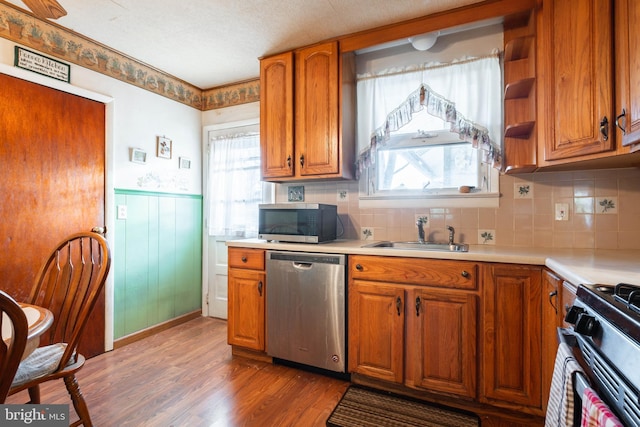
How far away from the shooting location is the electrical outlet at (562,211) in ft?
6.72

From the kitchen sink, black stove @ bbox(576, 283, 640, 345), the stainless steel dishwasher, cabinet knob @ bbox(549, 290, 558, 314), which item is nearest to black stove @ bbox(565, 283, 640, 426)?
black stove @ bbox(576, 283, 640, 345)

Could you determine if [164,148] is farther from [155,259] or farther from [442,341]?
[442,341]

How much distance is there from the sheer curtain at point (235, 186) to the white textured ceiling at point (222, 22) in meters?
0.81

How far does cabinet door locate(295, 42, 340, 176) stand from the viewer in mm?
2396

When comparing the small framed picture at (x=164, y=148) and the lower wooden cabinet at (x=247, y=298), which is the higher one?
the small framed picture at (x=164, y=148)

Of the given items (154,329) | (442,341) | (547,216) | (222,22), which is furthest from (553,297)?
(154,329)

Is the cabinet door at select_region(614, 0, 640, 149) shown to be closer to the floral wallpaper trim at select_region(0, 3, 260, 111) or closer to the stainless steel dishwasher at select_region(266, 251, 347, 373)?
the stainless steel dishwasher at select_region(266, 251, 347, 373)

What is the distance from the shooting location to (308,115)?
248 centimetres

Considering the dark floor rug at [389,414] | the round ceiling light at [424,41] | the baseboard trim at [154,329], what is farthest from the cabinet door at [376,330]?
the baseboard trim at [154,329]

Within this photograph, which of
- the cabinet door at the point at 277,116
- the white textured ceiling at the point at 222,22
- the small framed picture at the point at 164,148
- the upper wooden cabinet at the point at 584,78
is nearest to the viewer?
the upper wooden cabinet at the point at 584,78

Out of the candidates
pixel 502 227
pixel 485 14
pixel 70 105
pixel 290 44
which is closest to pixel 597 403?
pixel 502 227

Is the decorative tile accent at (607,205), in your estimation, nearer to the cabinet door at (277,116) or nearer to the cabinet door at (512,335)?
the cabinet door at (512,335)

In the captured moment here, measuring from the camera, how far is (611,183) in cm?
194

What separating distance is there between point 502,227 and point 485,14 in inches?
53.2
